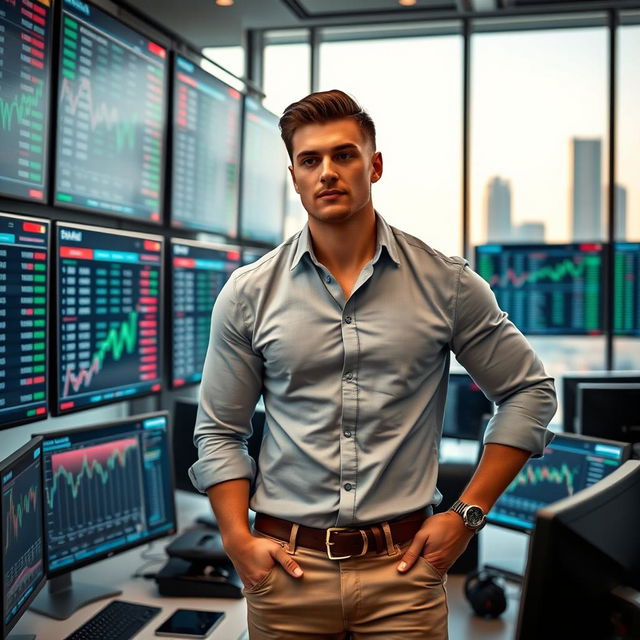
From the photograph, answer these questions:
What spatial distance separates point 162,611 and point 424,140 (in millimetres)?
2841

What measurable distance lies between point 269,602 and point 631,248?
3012 mm

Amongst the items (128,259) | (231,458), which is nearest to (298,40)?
(128,259)

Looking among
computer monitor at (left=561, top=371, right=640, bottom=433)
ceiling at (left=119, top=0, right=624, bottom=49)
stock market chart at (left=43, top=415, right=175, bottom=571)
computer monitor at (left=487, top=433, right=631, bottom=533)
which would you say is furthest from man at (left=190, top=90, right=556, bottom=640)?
ceiling at (left=119, top=0, right=624, bottom=49)

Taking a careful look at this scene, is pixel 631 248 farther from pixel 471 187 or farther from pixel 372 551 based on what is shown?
pixel 372 551

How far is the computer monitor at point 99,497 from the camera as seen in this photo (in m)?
1.77

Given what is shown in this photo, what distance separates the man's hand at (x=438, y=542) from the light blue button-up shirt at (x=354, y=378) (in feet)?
0.15

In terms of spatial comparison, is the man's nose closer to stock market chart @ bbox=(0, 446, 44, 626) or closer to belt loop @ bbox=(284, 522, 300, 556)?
belt loop @ bbox=(284, 522, 300, 556)

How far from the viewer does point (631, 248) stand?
12.3 ft

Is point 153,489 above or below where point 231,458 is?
below

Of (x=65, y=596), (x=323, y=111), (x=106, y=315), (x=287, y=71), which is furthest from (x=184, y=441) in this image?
(x=287, y=71)

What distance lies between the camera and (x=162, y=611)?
1803 mm

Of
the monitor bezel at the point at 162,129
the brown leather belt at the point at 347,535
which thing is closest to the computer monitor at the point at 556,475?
the brown leather belt at the point at 347,535

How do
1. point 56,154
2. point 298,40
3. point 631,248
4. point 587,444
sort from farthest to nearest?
1. point 298,40
2. point 631,248
3. point 587,444
4. point 56,154

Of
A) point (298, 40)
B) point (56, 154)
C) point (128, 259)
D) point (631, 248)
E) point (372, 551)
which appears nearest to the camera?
point (372, 551)
